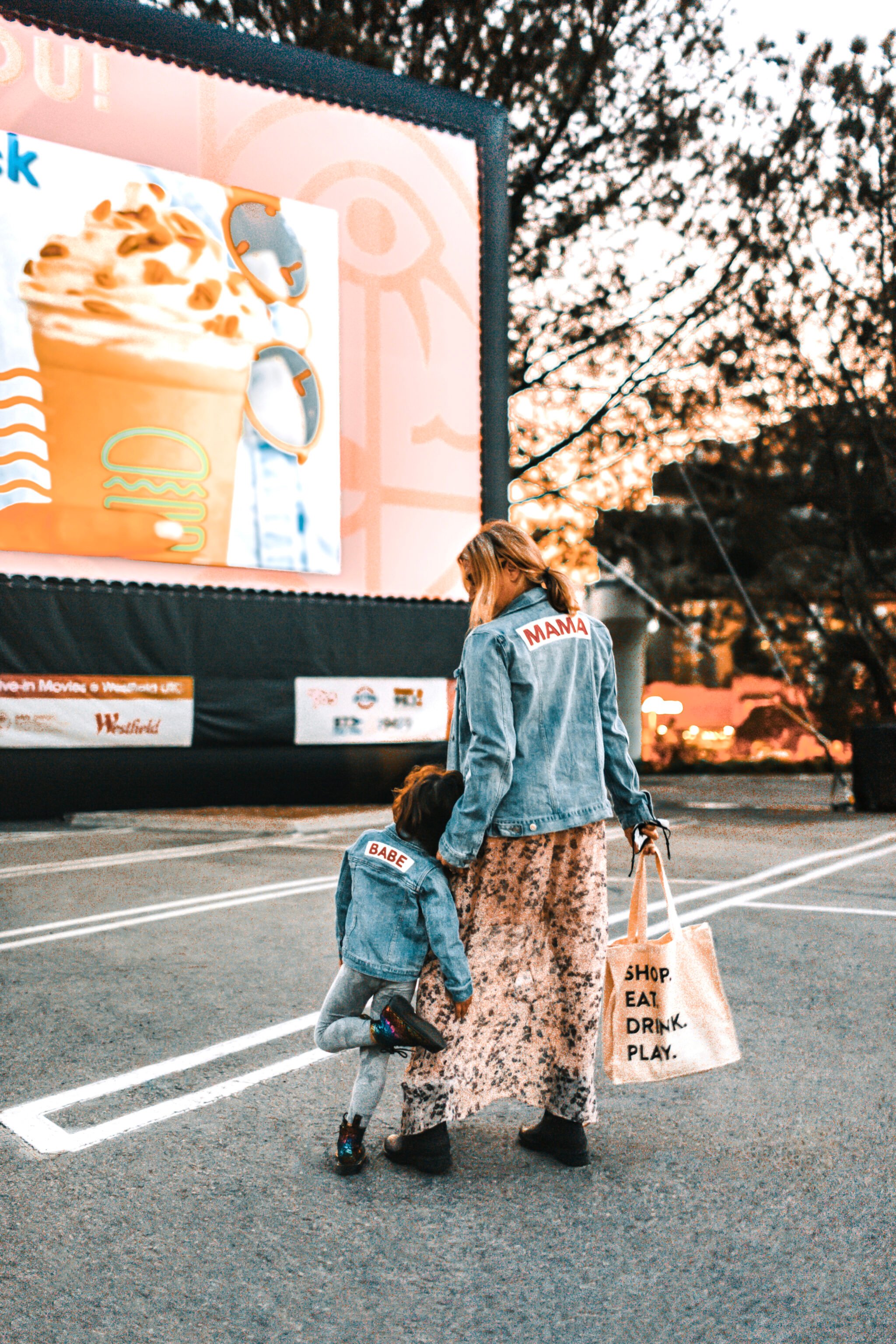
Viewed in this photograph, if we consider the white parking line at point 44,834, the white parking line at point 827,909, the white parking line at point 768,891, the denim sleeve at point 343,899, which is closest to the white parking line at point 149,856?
the white parking line at point 44,834

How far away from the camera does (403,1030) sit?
3.37m

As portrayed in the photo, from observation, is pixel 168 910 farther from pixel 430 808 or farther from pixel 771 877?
pixel 430 808

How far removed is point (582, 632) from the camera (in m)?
3.58

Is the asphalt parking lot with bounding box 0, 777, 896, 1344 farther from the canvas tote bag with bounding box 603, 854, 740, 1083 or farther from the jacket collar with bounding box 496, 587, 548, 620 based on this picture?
the jacket collar with bounding box 496, 587, 548, 620

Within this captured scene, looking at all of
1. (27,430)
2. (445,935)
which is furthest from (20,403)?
(445,935)

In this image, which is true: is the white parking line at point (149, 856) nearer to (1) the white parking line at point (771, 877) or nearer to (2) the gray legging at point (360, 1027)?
(1) the white parking line at point (771, 877)

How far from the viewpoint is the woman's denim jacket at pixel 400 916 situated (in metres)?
3.39

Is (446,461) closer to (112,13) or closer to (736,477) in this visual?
(112,13)

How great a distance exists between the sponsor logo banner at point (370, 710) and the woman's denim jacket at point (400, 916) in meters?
0.45

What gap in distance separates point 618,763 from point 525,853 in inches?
17.8

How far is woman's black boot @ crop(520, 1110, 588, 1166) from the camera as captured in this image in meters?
3.61

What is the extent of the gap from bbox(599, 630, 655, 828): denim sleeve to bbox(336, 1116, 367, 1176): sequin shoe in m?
1.22

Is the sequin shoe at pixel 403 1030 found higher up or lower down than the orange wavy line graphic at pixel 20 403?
lower down

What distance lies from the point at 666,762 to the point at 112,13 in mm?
26554
